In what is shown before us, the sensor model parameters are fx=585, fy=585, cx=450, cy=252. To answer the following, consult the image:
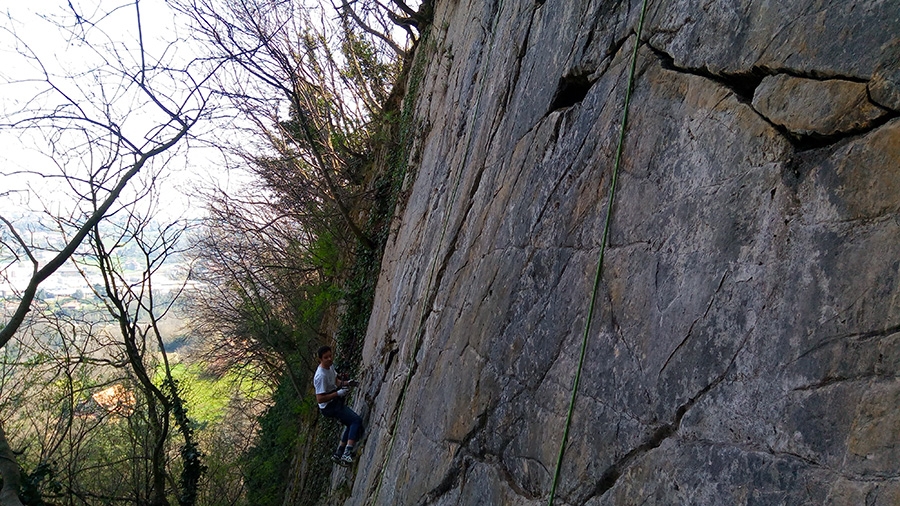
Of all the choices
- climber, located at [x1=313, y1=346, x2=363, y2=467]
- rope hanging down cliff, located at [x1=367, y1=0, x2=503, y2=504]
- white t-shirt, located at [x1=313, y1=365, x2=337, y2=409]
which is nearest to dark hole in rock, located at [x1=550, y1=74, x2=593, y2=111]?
rope hanging down cliff, located at [x1=367, y1=0, x2=503, y2=504]

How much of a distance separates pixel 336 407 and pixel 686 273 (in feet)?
19.8

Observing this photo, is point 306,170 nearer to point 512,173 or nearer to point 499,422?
point 512,173

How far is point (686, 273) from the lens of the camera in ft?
8.69

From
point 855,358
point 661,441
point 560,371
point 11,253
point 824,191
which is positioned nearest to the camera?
A: point 855,358

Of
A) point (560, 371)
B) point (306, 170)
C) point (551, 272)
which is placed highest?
point (306, 170)

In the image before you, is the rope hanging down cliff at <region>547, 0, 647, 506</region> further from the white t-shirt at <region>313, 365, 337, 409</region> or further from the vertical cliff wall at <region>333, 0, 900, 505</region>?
the white t-shirt at <region>313, 365, 337, 409</region>

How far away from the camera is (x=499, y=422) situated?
3838mm

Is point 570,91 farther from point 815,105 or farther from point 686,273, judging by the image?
point 815,105

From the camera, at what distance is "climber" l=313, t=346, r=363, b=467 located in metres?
7.59

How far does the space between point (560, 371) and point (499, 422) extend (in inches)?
28.4

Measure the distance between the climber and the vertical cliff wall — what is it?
2.75 m

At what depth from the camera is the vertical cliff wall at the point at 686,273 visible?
1995 millimetres

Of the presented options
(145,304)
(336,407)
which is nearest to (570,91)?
(336,407)

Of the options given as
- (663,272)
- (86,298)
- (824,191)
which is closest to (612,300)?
(663,272)
